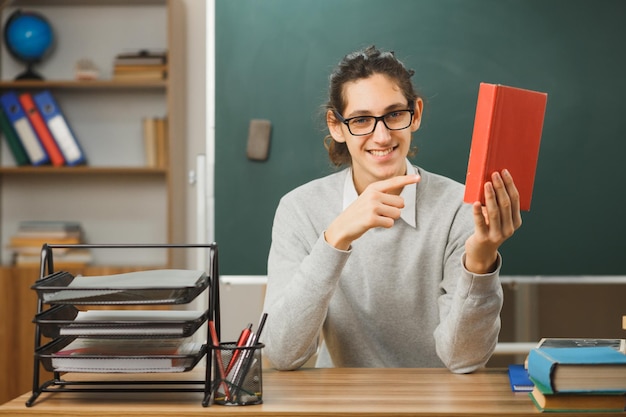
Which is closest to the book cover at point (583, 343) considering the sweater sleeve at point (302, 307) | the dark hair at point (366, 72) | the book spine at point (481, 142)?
the book spine at point (481, 142)

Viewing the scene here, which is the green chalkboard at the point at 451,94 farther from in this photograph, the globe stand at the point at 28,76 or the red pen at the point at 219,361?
the red pen at the point at 219,361

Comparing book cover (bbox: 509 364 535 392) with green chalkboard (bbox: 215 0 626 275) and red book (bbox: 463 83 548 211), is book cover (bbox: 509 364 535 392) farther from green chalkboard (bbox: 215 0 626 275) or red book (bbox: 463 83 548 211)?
green chalkboard (bbox: 215 0 626 275)

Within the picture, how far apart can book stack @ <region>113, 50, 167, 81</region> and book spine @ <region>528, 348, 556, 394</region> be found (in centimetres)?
242

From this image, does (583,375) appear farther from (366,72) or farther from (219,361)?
(366,72)

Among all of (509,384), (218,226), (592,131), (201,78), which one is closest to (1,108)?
(201,78)

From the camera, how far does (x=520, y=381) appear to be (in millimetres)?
1278

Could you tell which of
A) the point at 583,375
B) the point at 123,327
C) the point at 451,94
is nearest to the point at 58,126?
the point at 451,94

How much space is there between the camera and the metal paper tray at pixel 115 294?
1171 mm

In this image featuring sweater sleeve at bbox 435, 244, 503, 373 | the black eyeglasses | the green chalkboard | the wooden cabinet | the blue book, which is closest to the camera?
the blue book

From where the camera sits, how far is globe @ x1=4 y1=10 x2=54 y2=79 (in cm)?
332

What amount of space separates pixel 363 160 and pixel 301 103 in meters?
1.23

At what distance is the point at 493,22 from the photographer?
291 centimetres

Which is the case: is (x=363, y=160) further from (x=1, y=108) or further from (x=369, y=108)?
(x=1, y=108)

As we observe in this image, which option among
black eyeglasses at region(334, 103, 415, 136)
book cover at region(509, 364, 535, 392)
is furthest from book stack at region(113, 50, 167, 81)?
book cover at region(509, 364, 535, 392)
